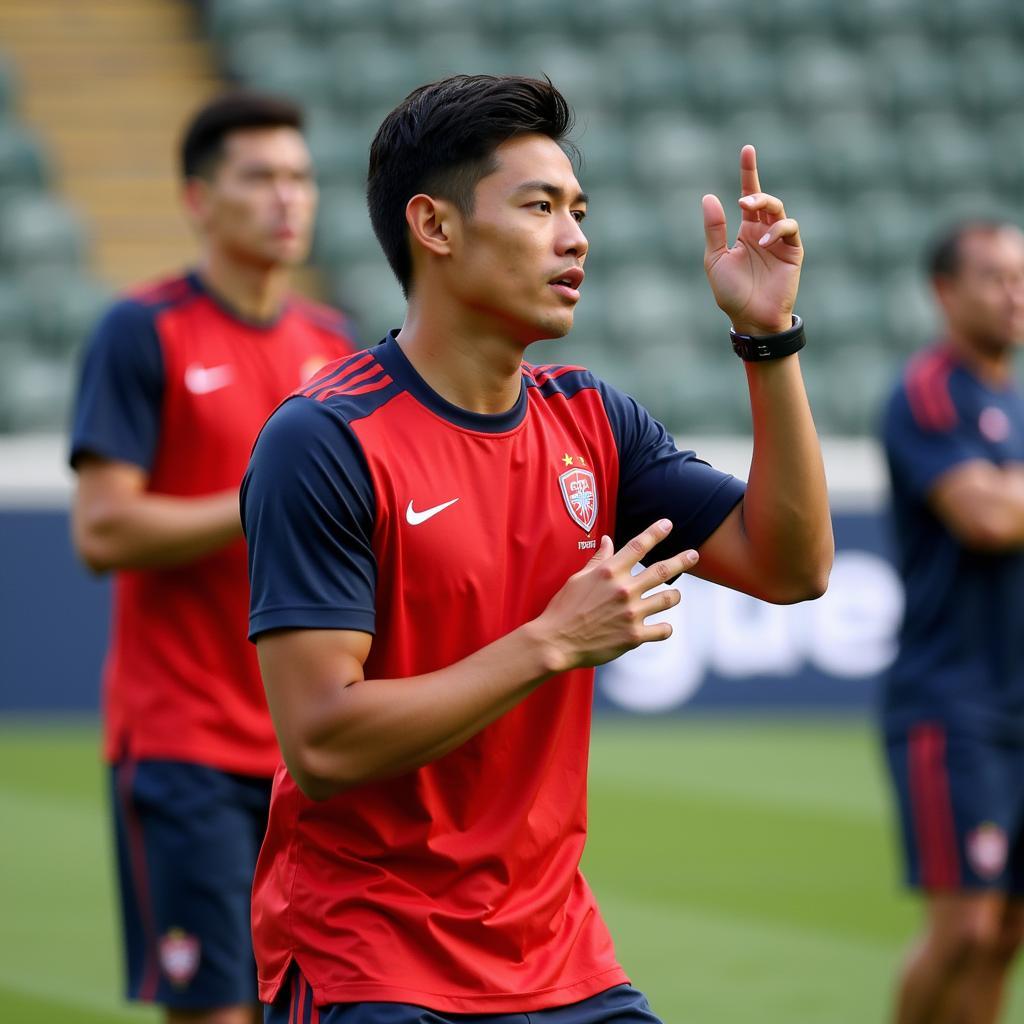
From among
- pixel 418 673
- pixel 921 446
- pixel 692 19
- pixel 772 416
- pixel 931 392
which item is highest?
pixel 692 19

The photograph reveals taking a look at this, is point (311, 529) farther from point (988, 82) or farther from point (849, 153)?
point (988, 82)

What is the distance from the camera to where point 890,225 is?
15.0m

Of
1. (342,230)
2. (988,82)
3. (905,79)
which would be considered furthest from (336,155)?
(988,82)

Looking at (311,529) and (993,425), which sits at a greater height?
(311,529)

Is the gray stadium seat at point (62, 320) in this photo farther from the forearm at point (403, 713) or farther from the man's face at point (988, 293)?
the forearm at point (403, 713)

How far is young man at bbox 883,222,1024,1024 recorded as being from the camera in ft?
17.0

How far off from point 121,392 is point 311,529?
200 cm

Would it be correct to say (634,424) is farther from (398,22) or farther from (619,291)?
(398,22)

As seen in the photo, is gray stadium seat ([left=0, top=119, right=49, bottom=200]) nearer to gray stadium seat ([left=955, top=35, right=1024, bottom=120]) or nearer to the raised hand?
gray stadium seat ([left=955, top=35, right=1024, bottom=120])

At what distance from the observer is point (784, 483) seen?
2.97 meters

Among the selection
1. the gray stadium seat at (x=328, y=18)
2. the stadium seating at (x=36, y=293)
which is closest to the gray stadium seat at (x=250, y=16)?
the gray stadium seat at (x=328, y=18)

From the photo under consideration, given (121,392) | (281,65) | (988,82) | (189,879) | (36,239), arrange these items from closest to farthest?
1. (189,879)
2. (121,392)
3. (36,239)
4. (281,65)
5. (988,82)

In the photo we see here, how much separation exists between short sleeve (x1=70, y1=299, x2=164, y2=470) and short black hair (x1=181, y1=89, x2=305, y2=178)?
642 mm

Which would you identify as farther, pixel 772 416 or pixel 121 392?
pixel 121 392
